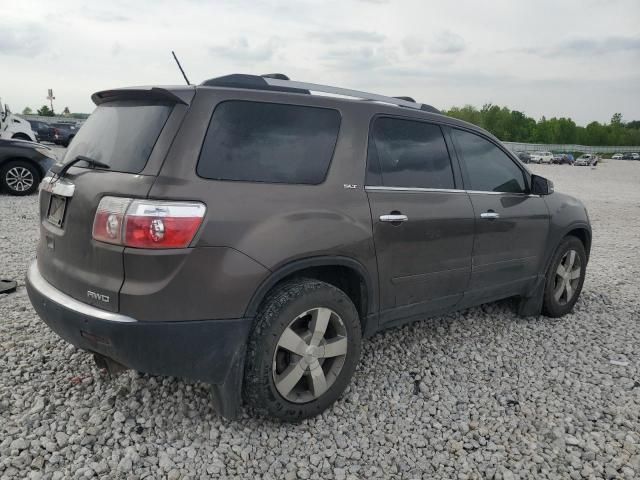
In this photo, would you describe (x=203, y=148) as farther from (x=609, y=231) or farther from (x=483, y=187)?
(x=609, y=231)

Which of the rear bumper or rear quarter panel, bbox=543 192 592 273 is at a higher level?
rear quarter panel, bbox=543 192 592 273

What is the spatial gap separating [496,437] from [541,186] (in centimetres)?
234

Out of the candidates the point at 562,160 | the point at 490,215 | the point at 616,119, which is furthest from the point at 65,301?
the point at 616,119

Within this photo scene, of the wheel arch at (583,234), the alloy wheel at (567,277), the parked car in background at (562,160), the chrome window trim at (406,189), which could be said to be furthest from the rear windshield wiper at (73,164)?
the parked car in background at (562,160)

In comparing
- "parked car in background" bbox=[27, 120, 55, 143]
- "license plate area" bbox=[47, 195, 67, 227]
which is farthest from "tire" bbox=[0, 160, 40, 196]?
"parked car in background" bbox=[27, 120, 55, 143]

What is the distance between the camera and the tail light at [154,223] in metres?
2.52

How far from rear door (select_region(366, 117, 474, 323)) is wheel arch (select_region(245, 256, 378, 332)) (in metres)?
0.12

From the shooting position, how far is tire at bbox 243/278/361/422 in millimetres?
2816

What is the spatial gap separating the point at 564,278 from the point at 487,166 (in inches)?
59.6

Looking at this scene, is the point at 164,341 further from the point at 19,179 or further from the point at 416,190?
the point at 19,179

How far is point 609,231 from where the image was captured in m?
11.0

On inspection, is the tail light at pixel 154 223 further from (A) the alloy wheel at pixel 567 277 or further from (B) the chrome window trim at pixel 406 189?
(A) the alloy wheel at pixel 567 277

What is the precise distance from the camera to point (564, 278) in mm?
4996

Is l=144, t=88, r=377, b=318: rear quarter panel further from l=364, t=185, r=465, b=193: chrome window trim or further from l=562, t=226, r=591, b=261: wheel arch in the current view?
l=562, t=226, r=591, b=261: wheel arch
